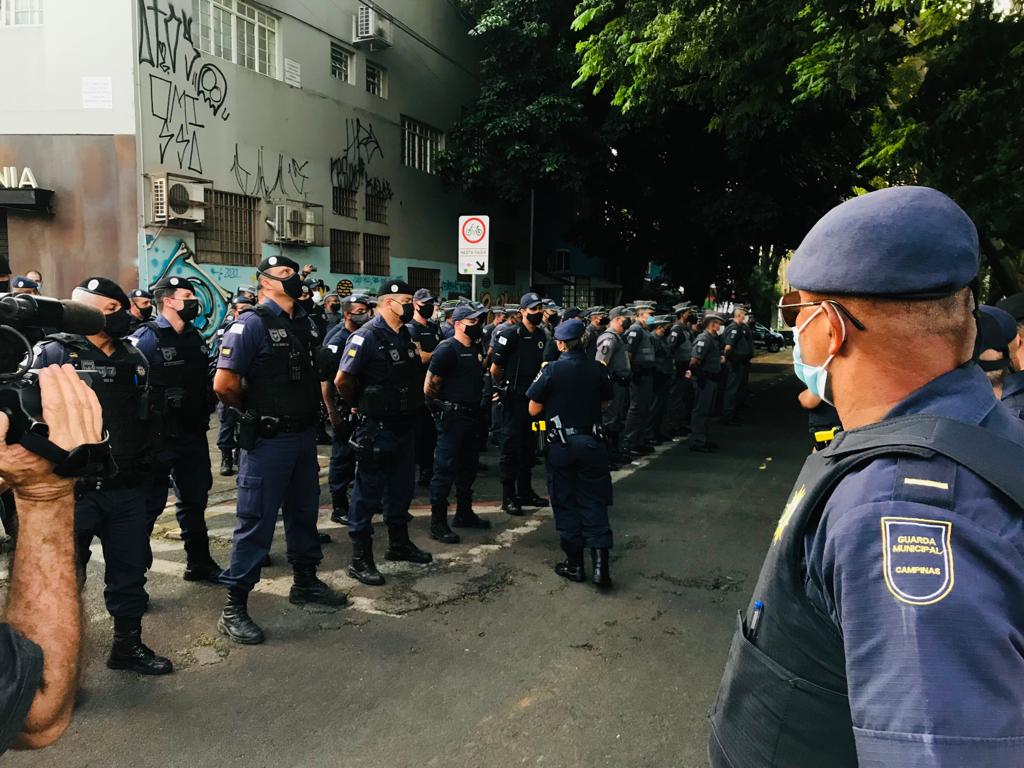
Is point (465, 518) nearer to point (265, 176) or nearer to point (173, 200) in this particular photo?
point (173, 200)

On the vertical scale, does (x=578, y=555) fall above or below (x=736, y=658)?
below

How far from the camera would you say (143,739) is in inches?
122

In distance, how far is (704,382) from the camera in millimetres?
10578

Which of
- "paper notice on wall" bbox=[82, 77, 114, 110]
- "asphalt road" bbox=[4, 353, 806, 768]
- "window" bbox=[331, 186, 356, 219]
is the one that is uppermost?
"paper notice on wall" bbox=[82, 77, 114, 110]

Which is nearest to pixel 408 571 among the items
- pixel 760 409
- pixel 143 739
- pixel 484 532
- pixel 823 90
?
pixel 484 532

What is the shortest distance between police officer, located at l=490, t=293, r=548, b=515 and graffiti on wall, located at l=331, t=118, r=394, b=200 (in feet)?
31.3

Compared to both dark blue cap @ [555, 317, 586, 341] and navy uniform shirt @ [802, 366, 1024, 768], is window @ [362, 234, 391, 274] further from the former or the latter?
navy uniform shirt @ [802, 366, 1024, 768]

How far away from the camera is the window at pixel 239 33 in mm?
12633

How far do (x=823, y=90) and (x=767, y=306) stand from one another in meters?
35.9

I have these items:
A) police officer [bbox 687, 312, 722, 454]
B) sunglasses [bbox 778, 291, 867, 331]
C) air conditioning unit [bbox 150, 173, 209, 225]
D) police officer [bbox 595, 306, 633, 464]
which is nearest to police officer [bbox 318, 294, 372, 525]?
police officer [bbox 595, 306, 633, 464]

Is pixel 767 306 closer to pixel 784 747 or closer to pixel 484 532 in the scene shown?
pixel 484 532

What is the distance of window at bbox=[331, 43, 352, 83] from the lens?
15.8m

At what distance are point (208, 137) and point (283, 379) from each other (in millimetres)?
10108

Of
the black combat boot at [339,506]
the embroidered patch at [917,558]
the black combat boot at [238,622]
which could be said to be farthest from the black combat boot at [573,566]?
the embroidered patch at [917,558]
